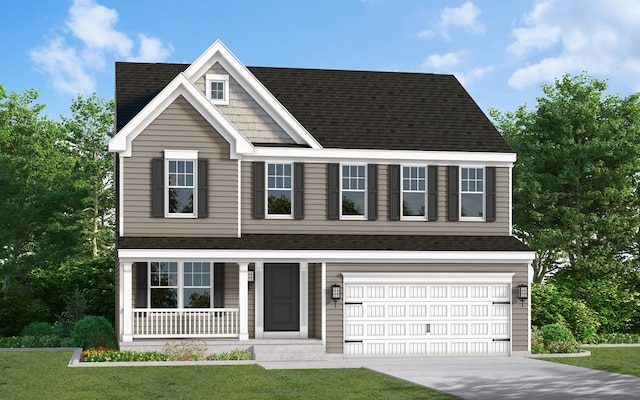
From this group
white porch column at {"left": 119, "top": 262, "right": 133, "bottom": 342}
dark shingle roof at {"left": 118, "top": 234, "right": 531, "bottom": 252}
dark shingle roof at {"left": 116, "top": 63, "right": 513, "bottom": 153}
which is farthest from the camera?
dark shingle roof at {"left": 116, "top": 63, "right": 513, "bottom": 153}

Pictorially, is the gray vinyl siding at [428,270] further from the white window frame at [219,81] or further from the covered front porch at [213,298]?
the white window frame at [219,81]

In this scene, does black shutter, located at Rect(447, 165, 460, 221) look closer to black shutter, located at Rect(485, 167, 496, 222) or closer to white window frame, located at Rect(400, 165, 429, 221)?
white window frame, located at Rect(400, 165, 429, 221)

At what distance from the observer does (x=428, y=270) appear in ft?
91.7

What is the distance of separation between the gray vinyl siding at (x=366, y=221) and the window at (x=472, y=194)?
311 millimetres

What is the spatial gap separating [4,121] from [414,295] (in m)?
31.0

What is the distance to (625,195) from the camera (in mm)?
39875

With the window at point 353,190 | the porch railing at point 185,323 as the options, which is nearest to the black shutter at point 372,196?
the window at point 353,190

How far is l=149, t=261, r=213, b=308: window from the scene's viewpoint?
90.7 ft

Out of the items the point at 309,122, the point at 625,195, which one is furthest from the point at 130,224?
the point at 625,195

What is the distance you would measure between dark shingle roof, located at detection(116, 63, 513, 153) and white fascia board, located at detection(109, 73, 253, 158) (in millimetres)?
1702

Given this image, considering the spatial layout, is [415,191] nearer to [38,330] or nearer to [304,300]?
[304,300]

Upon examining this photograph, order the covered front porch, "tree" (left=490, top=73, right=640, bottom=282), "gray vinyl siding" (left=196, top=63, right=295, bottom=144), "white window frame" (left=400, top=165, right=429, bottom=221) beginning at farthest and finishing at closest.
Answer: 1. "tree" (left=490, top=73, right=640, bottom=282)
2. "white window frame" (left=400, top=165, right=429, bottom=221)
3. "gray vinyl siding" (left=196, top=63, right=295, bottom=144)
4. the covered front porch

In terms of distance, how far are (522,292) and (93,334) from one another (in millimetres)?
12521

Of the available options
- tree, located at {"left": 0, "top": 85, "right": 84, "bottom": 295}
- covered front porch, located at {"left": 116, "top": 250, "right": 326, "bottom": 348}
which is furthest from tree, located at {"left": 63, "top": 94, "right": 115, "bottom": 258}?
covered front porch, located at {"left": 116, "top": 250, "right": 326, "bottom": 348}
